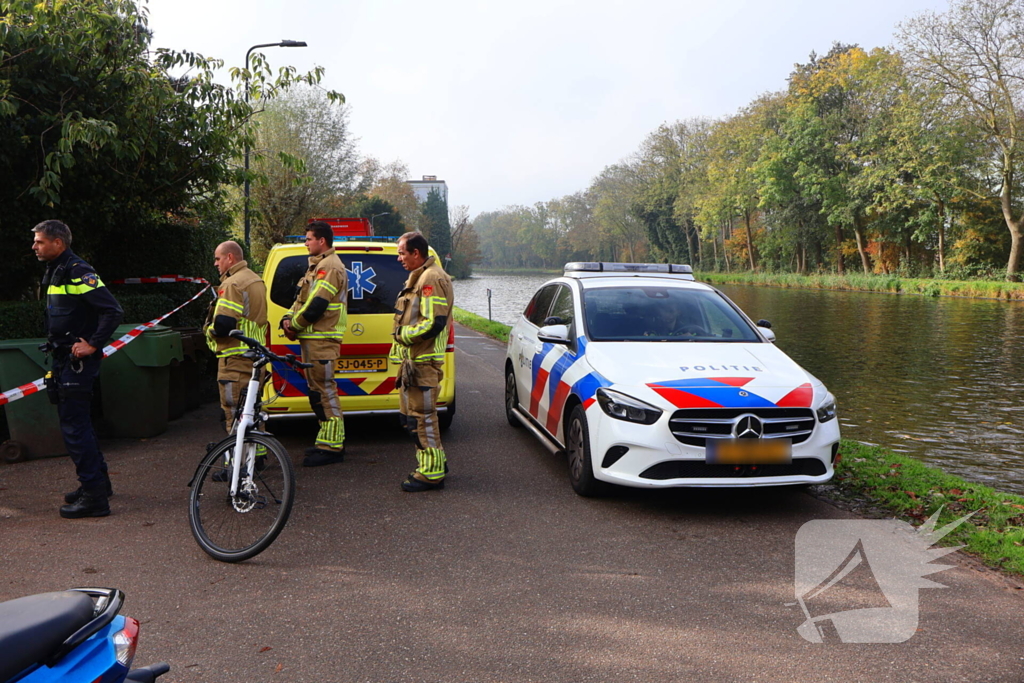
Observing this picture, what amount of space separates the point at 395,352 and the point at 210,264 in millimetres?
8398

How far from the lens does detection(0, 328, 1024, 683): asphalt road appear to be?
349 cm

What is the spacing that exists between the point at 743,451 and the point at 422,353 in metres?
2.40

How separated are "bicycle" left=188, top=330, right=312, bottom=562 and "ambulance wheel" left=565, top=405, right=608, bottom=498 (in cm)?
211

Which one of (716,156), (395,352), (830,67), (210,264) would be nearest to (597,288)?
(395,352)

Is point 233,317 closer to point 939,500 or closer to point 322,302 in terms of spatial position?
point 322,302

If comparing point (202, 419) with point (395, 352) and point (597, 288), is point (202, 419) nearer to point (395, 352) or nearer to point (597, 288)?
point (395, 352)

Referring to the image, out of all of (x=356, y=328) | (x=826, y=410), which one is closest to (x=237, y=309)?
(x=356, y=328)

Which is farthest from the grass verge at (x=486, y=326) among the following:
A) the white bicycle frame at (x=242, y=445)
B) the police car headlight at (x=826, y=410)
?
the white bicycle frame at (x=242, y=445)

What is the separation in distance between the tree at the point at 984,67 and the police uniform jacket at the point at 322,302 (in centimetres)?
4020

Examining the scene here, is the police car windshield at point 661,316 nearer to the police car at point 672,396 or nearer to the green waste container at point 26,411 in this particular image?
the police car at point 672,396

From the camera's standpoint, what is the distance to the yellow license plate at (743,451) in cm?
528

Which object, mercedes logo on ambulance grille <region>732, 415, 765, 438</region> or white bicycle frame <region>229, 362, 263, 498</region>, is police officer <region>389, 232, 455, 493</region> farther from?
mercedes logo on ambulance grille <region>732, 415, 765, 438</region>

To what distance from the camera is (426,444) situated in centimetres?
607

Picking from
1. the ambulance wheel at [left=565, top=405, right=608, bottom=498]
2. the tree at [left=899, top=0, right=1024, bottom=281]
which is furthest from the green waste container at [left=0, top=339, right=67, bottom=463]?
the tree at [left=899, top=0, right=1024, bottom=281]
